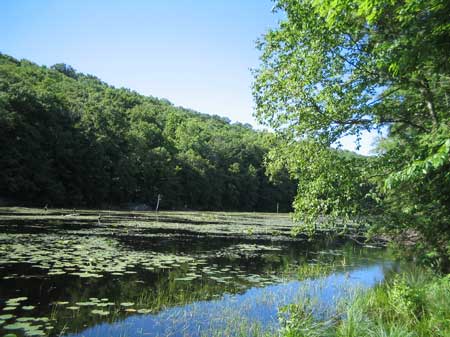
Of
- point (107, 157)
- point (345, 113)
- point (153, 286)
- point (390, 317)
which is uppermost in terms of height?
point (107, 157)

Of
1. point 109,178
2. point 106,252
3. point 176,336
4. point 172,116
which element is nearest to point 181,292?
point 176,336

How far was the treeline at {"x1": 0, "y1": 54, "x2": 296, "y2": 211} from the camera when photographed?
1989 inches

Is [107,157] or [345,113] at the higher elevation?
[107,157]

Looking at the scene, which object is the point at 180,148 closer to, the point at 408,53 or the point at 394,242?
the point at 394,242

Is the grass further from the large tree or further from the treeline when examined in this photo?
the treeline

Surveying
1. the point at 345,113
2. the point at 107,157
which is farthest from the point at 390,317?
the point at 107,157

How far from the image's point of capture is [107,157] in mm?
65625

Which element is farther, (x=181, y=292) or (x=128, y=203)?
(x=128, y=203)

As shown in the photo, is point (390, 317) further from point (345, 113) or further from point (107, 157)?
point (107, 157)

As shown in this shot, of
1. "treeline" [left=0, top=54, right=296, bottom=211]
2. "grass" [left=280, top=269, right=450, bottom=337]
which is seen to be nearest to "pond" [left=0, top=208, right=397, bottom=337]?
"grass" [left=280, top=269, right=450, bottom=337]

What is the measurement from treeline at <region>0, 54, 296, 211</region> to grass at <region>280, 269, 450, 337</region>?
22.4 ft

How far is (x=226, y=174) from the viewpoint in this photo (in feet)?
332

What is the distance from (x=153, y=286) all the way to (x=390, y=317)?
6255 mm

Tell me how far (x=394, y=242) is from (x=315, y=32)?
8.29 m
